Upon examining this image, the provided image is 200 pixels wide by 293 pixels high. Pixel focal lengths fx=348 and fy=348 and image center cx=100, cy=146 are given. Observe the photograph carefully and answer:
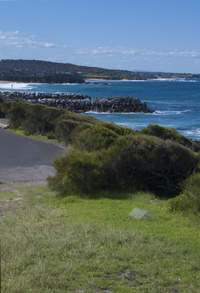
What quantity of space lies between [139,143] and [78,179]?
2446mm

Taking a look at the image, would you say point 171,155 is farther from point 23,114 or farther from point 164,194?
point 23,114

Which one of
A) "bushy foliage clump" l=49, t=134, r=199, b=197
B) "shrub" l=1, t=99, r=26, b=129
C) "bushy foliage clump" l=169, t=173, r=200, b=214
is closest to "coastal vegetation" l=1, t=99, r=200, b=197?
"bushy foliage clump" l=49, t=134, r=199, b=197

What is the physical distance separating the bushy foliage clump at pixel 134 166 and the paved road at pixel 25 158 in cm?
453

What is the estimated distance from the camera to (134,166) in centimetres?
1155

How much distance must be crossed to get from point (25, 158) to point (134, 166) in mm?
9850

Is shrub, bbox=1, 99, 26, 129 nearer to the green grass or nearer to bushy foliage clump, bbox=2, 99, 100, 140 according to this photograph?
bushy foliage clump, bbox=2, 99, 100, 140

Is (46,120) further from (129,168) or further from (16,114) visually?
(129,168)

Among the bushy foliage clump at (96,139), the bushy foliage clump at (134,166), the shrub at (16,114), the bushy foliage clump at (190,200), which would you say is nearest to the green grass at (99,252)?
the bushy foliage clump at (190,200)

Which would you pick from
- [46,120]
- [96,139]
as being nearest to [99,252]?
[96,139]

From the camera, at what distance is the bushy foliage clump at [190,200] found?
827 cm

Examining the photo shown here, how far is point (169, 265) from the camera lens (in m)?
5.22

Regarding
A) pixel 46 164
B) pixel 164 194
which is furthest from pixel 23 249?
pixel 46 164

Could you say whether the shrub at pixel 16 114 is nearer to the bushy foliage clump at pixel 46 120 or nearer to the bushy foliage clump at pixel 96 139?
the bushy foliage clump at pixel 46 120

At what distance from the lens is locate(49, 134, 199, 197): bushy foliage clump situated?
11.2 m
